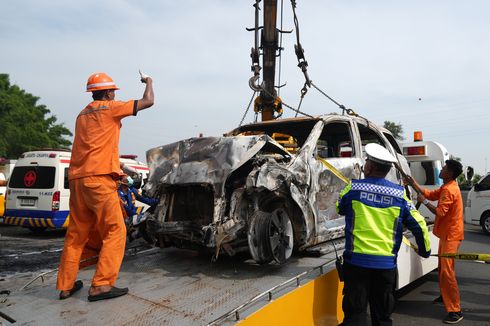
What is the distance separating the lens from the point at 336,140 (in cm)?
618

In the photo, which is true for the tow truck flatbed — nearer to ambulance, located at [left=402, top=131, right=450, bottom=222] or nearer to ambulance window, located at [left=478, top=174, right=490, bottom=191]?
ambulance, located at [left=402, top=131, right=450, bottom=222]

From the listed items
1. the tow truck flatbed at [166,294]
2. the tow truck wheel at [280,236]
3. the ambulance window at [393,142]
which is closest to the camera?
the tow truck flatbed at [166,294]

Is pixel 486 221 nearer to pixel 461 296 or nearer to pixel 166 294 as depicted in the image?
pixel 461 296

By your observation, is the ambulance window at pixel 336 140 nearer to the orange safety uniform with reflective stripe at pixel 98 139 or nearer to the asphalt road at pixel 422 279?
the asphalt road at pixel 422 279

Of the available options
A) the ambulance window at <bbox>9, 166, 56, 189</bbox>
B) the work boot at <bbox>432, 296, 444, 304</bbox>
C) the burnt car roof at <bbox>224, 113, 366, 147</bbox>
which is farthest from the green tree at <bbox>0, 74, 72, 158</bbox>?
the work boot at <bbox>432, 296, 444, 304</bbox>

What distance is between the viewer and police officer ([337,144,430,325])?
2934 mm

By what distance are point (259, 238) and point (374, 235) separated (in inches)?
42.5

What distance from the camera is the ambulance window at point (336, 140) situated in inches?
216

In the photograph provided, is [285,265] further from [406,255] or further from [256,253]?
[406,255]

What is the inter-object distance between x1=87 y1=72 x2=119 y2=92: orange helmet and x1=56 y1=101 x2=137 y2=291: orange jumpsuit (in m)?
0.13

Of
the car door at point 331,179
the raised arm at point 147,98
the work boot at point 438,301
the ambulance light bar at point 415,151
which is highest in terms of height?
the raised arm at point 147,98

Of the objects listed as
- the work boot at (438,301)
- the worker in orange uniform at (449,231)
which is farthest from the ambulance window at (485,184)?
the worker in orange uniform at (449,231)

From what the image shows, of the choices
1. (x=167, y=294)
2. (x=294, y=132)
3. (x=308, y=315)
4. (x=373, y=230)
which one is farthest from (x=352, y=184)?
(x=294, y=132)

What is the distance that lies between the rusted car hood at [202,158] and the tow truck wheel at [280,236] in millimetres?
589
